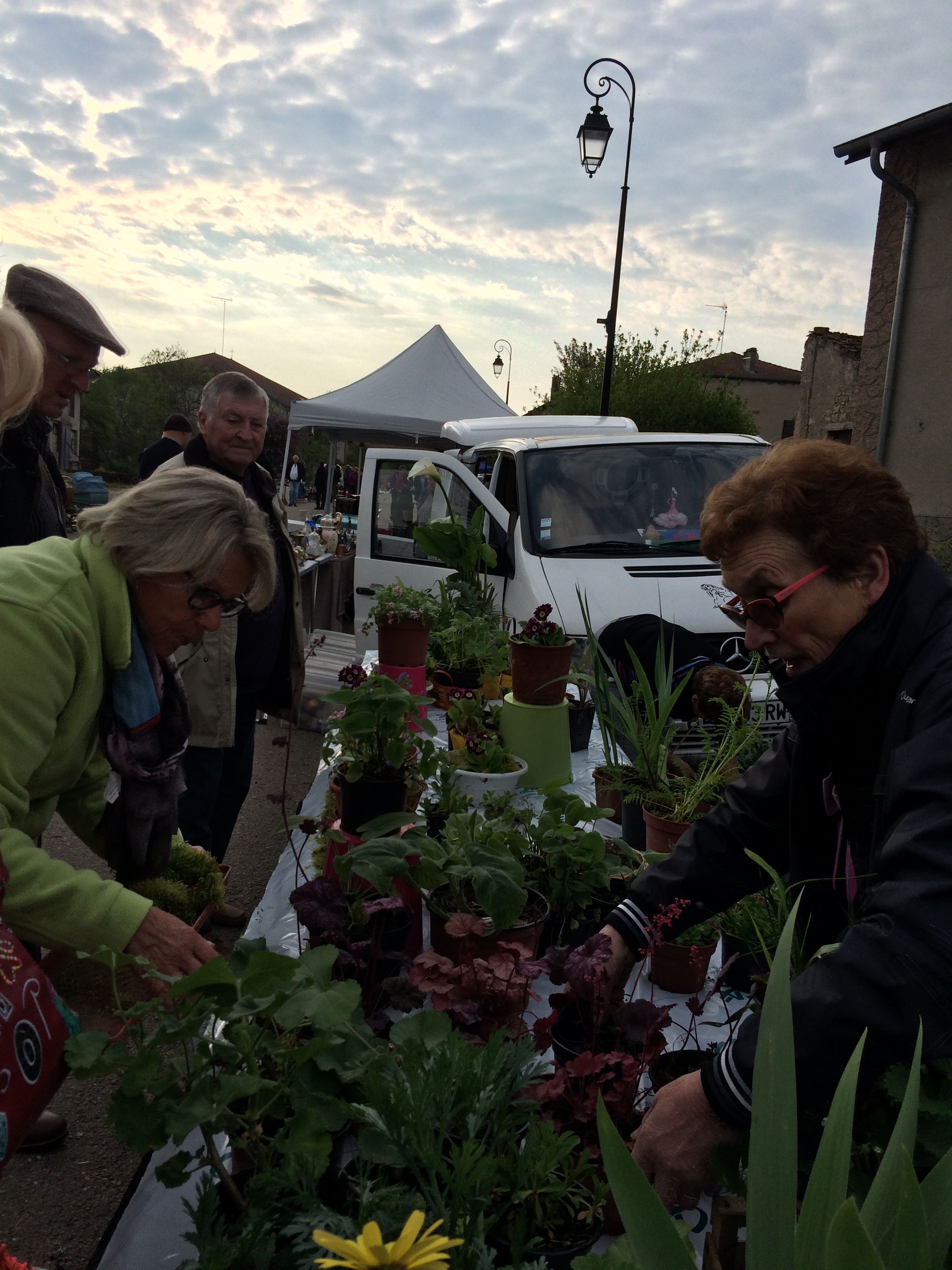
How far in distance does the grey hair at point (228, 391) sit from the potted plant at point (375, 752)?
1754 millimetres

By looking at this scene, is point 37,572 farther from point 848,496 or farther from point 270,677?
point 270,677

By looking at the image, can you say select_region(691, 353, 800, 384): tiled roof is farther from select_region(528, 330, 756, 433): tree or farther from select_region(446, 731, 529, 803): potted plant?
select_region(446, 731, 529, 803): potted plant

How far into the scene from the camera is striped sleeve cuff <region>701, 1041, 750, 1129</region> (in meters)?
1.05

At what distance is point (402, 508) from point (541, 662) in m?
4.08

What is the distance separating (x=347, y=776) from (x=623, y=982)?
763mm

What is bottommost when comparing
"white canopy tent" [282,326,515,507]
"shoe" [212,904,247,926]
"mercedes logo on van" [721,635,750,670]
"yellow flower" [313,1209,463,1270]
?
"shoe" [212,904,247,926]

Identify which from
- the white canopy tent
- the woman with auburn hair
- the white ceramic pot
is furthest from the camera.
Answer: the white canopy tent

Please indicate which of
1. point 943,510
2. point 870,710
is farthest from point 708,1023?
point 943,510

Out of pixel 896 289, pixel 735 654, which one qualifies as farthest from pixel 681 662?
pixel 896 289

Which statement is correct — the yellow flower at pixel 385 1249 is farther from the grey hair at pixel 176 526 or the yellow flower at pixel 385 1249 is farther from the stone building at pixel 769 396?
the stone building at pixel 769 396

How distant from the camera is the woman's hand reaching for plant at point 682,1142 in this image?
1.08 metres

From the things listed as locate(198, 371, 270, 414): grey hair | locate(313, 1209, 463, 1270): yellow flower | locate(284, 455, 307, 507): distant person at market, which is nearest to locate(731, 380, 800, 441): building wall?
locate(284, 455, 307, 507): distant person at market

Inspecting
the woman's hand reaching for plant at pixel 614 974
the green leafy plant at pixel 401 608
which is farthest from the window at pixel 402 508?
the woman's hand reaching for plant at pixel 614 974

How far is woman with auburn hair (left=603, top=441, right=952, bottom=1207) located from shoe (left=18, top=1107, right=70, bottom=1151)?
1945mm
